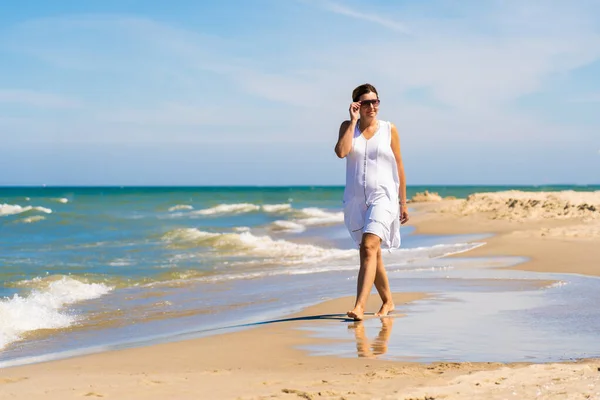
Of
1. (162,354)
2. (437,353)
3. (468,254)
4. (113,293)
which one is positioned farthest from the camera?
(468,254)

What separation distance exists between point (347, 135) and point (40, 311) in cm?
459

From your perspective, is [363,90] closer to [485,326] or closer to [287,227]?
[485,326]

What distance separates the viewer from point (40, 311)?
8.83 metres

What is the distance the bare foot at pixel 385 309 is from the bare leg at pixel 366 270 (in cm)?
36

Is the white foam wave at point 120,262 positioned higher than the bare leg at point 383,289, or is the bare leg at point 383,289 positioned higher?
the bare leg at point 383,289

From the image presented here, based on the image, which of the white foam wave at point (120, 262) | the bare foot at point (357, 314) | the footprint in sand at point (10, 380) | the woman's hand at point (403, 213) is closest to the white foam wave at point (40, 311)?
the footprint in sand at point (10, 380)

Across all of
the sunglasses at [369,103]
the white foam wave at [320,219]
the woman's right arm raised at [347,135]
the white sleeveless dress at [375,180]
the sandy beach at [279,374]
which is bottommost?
the sandy beach at [279,374]

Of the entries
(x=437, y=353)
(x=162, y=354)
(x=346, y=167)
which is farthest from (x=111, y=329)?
(x=437, y=353)

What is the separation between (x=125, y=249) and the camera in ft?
66.3

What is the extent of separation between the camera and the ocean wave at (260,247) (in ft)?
53.4

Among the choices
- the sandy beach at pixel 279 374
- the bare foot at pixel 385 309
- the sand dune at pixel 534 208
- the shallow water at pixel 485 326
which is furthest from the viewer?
the sand dune at pixel 534 208

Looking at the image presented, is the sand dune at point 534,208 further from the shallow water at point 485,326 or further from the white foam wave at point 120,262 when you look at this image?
the shallow water at point 485,326

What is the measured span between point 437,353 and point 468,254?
28.7 feet

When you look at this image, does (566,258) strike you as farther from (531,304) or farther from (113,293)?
(113,293)
